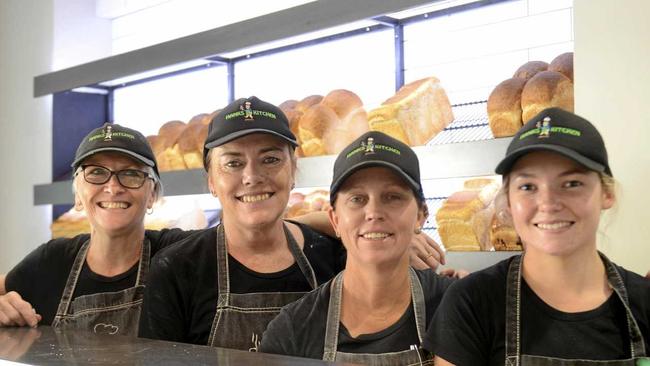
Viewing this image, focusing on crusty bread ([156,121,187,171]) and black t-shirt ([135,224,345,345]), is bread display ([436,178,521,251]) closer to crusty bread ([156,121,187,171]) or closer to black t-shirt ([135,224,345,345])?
black t-shirt ([135,224,345,345])

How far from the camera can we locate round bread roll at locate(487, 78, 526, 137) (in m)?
2.19

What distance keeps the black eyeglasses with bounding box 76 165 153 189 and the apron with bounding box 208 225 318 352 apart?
1.13 feet

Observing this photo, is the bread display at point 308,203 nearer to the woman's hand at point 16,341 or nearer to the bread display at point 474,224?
the bread display at point 474,224

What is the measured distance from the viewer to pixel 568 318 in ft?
4.39

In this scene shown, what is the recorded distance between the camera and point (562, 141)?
132 cm

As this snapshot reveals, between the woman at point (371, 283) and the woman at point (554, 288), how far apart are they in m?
0.12

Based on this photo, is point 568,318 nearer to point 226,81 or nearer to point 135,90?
point 226,81

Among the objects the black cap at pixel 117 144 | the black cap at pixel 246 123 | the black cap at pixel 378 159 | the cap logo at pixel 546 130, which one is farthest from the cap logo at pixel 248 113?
the cap logo at pixel 546 130

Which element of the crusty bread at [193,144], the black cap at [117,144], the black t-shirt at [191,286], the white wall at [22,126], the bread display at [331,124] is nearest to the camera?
the black t-shirt at [191,286]

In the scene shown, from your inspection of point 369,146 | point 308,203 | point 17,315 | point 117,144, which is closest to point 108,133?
point 117,144

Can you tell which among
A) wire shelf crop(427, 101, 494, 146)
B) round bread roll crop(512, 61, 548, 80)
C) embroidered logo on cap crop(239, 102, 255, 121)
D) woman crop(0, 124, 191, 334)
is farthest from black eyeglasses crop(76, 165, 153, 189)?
round bread roll crop(512, 61, 548, 80)

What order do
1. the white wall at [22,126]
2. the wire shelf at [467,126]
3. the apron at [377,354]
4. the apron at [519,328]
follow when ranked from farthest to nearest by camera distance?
1. the white wall at [22,126]
2. the wire shelf at [467,126]
3. the apron at [377,354]
4. the apron at [519,328]

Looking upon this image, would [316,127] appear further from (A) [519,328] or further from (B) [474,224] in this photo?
(A) [519,328]

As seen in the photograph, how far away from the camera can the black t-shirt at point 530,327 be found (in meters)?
1.32
